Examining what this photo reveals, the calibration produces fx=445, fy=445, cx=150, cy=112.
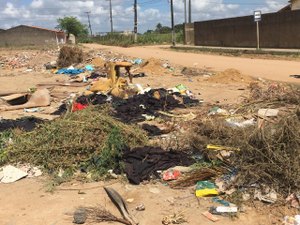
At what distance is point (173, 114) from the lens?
9.07 m

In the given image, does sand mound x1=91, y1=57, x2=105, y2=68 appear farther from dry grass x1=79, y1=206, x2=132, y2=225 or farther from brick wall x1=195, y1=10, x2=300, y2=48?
dry grass x1=79, y1=206, x2=132, y2=225

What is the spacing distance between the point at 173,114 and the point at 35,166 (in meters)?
3.64

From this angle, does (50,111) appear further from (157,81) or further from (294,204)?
(294,204)

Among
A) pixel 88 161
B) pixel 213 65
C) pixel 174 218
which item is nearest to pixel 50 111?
pixel 88 161

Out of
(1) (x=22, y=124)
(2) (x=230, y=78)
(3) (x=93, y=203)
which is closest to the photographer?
(3) (x=93, y=203)

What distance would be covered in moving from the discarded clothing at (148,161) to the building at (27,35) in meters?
60.8

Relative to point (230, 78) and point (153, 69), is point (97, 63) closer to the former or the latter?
point (153, 69)

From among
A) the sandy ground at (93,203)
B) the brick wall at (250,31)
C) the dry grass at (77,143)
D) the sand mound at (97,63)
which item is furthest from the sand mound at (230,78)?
the brick wall at (250,31)

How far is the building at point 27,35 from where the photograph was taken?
2574 inches

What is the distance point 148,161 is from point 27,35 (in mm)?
65515

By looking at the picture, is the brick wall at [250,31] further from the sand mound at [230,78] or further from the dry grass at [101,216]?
the dry grass at [101,216]

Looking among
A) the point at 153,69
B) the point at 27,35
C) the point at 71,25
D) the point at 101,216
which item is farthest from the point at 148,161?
the point at 71,25

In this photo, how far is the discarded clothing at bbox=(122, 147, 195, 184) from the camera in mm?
5543

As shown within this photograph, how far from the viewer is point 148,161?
5754mm
